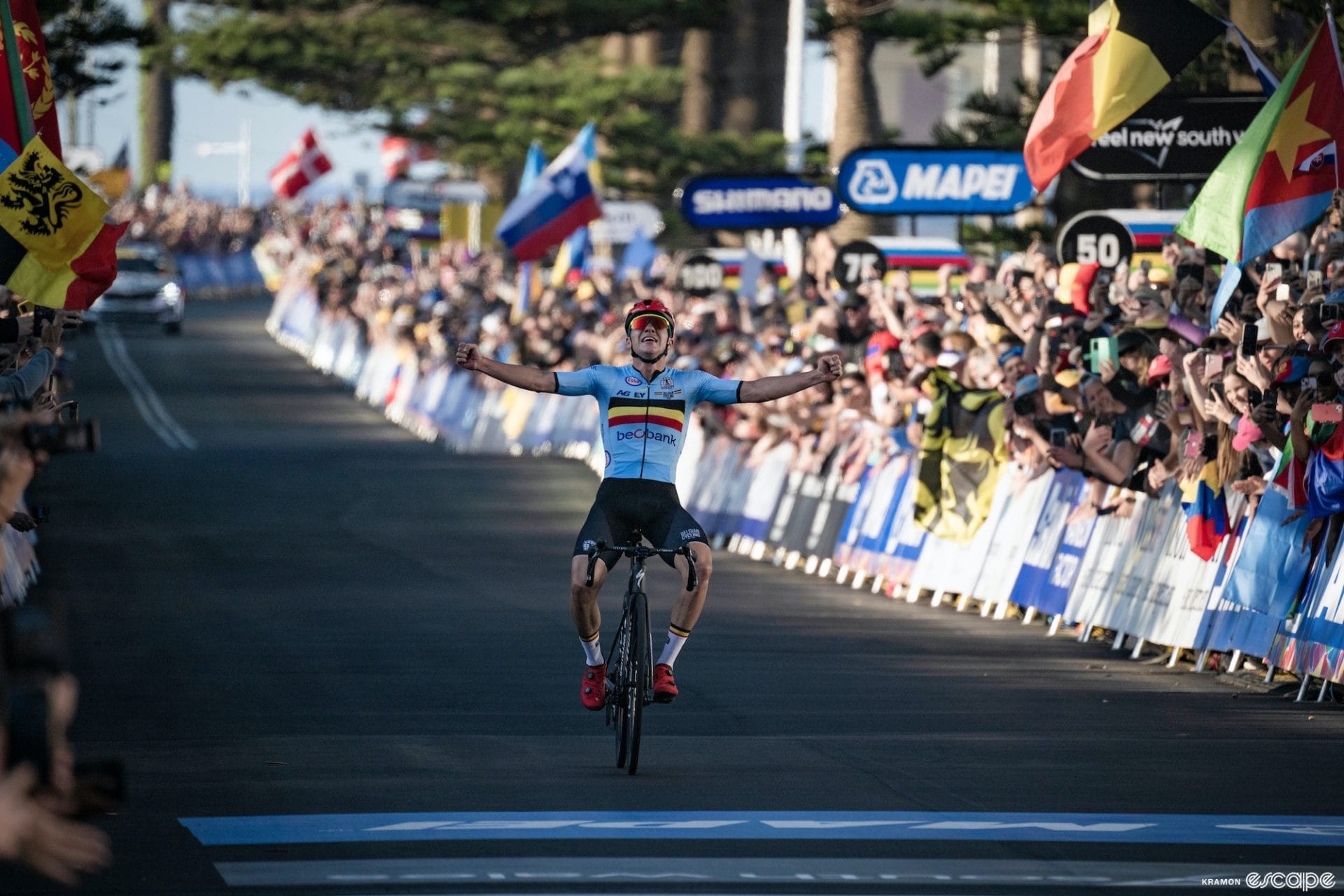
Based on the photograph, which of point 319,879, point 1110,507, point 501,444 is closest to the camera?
point 319,879

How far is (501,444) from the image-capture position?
39.5 metres

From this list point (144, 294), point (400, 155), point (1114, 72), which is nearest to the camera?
point (1114, 72)

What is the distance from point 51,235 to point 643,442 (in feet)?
21.6

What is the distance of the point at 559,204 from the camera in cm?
3750

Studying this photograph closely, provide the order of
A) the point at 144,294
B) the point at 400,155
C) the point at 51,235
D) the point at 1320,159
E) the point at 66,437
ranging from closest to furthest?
the point at 66,437 → the point at 1320,159 → the point at 51,235 → the point at 144,294 → the point at 400,155

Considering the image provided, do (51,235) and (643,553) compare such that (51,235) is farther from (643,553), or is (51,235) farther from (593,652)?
(643,553)

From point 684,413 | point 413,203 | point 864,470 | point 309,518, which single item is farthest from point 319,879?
point 413,203

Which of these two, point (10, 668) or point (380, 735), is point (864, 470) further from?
point (10, 668)

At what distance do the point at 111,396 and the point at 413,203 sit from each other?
19.1 meters

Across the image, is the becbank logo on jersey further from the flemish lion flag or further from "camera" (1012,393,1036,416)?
"camera" (1012,393,1036,416)

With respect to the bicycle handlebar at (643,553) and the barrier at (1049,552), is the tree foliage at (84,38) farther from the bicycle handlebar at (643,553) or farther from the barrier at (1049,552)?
the bicycle handlebar at (643,553)

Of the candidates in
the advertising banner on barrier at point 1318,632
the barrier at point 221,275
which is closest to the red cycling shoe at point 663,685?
the advertising banner on barrier at point 1318,632
